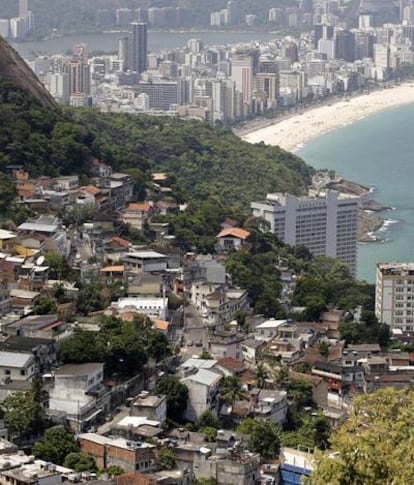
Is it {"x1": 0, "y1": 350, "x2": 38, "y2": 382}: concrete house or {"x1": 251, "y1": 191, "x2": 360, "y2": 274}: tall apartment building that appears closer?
{"x1": 0, "y1": 350, "x2": 38, "y2": 382}: concrete house

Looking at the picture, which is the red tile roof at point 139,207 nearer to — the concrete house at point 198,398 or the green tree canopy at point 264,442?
the concrete house at point 198,398

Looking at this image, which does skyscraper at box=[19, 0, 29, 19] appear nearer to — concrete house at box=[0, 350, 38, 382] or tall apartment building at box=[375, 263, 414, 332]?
tall apartment building at box=[375, 263, 414, 332]

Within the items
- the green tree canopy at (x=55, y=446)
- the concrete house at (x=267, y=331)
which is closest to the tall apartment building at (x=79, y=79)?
the concrete house at (x=267, y=331)

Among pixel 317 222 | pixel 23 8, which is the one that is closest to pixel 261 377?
pixel 317 222

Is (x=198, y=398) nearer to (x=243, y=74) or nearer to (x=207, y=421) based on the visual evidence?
(x=207, y=421)

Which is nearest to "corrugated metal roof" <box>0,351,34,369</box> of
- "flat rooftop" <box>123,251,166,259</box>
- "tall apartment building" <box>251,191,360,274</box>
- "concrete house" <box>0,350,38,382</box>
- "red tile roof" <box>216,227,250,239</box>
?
"concrete house" <box>0,350,38,382</box>

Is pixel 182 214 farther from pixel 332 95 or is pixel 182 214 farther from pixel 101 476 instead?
pixel 332 95
